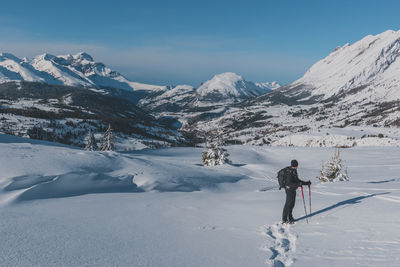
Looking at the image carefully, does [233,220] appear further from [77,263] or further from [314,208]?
[77,263]

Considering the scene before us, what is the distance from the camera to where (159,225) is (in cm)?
945

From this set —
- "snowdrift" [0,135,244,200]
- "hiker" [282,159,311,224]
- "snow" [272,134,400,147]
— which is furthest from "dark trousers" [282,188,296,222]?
"snow" [272,134,400,147]

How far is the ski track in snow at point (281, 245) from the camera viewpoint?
21.9ft

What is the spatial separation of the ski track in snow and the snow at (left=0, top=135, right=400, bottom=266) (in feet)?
0.09

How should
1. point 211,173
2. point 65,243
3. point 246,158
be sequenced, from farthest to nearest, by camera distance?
point 246,158, point 211,173, point 65,243

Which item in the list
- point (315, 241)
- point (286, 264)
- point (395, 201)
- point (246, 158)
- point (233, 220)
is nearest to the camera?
point (286, 264)

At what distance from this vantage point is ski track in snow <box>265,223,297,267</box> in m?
6.68

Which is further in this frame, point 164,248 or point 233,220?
point 233,220

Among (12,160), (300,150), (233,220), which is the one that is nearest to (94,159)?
(12,160)

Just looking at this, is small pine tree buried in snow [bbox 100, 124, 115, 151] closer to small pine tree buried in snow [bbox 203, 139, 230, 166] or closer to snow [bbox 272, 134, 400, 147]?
small pine tree buried in snow [bbox 203, 139, 230, 166]

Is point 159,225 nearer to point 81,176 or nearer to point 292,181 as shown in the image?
point 292,181

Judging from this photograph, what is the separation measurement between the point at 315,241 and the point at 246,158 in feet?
138

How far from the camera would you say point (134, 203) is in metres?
12.7

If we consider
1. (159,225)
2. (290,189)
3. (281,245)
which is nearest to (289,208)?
(290,189)
